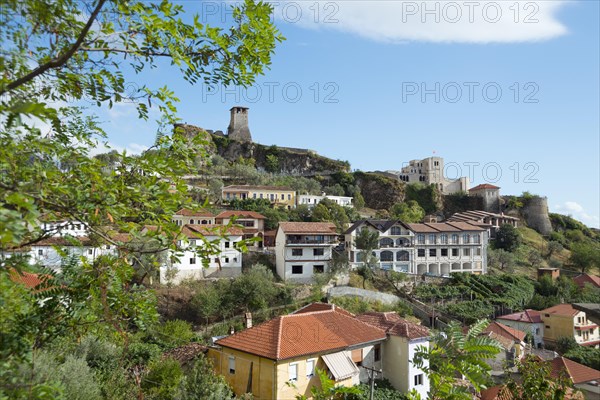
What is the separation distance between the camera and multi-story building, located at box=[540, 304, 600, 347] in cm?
4050

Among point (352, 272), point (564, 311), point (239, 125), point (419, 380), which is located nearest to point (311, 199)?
point (352, 272)

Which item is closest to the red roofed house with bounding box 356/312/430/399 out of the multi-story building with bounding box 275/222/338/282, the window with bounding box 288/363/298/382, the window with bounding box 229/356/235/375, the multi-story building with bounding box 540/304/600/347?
the window with bounding box 288/363/298/382

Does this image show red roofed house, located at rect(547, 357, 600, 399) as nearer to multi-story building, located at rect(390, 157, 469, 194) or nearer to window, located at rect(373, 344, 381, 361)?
window, located at rect(373, 344, 381, 361)

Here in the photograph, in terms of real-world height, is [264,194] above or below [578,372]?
A: above

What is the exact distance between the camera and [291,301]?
36594 millimetres

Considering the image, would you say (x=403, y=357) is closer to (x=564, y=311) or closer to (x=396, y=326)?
(x=396, y=326)

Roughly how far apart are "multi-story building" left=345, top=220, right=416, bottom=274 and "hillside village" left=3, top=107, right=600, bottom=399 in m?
0.19

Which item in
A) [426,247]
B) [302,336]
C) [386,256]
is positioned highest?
[426,247]

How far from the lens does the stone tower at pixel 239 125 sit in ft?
316

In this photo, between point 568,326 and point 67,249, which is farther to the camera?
point 568,326

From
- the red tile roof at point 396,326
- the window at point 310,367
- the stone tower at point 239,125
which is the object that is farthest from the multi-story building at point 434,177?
the window at point 310,367

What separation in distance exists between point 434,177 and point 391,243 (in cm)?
4591

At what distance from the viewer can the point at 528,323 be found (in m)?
40.8

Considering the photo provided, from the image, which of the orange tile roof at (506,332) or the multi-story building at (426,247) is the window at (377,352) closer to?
the orange tile roof at (506,332)
